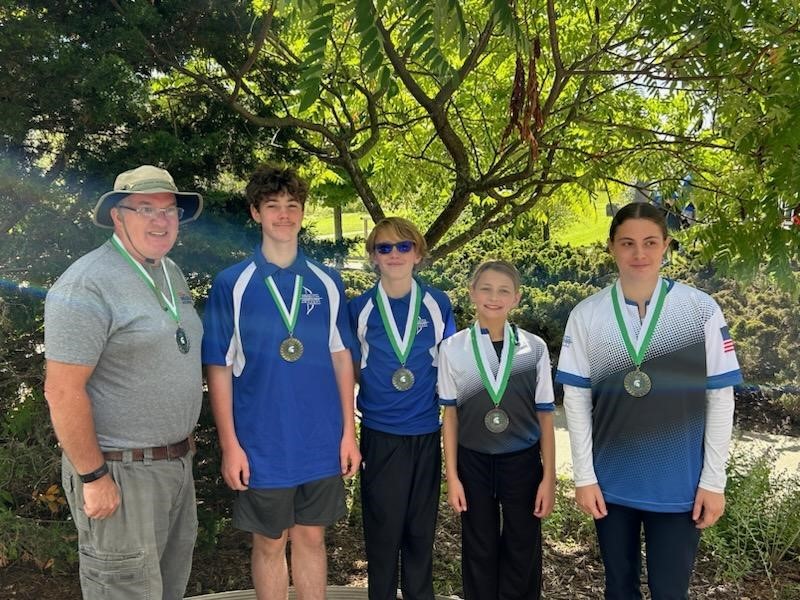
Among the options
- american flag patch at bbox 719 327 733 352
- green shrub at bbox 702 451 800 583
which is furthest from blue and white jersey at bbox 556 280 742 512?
green shrub at bbox 702 451 800 583

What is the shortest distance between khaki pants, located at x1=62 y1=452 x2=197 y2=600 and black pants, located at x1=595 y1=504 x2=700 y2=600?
6.04 ft

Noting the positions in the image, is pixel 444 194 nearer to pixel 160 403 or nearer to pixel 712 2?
pixel 712 2

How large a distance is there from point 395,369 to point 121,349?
124 cm

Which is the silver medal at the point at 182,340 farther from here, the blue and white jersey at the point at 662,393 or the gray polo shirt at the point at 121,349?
the blue and white jersey at the point at 662,393

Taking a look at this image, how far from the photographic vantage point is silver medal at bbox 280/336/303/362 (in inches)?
120

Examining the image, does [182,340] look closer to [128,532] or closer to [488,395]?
[128,532]

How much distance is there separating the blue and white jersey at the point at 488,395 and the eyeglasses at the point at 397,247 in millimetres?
481

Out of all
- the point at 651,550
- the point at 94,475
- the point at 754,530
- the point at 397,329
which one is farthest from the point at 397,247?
the point at 754,530

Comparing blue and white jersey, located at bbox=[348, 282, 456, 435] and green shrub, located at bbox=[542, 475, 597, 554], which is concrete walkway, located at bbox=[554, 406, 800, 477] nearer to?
green shrub, located at bbox=[542, 475, 597, 554]

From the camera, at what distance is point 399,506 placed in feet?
11.0

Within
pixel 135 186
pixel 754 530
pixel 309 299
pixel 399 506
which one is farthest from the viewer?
pixel 754 530

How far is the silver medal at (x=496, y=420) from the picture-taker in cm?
323

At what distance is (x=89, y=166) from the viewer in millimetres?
3840

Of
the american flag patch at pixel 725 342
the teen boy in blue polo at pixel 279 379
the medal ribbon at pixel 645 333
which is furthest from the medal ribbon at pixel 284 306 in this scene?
the american flag patch at pixel 725 342
